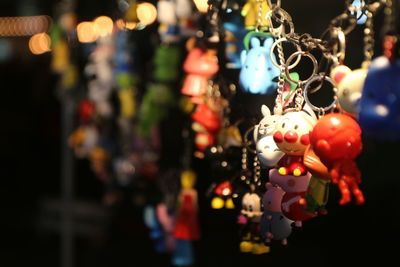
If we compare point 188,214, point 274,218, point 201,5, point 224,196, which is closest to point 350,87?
point 274,218

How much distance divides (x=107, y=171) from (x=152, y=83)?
330 mm

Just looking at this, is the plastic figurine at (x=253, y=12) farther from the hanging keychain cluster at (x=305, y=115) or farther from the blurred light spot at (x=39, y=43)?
the blurred light spot at (x=39, y=43)

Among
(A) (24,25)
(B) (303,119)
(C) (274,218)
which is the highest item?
(A) (24,25)

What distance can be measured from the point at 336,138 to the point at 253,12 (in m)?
0.30

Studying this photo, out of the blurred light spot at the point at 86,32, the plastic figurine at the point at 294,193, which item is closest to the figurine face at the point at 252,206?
the plastic figurine at the point at 294,193

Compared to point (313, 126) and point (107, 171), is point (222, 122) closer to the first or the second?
point (313, 126)

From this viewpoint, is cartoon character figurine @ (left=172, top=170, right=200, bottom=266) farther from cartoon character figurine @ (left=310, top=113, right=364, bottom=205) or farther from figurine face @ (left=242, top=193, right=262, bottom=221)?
cartoon character figurine @ (left=310, top=113, right=364, bottom=205)

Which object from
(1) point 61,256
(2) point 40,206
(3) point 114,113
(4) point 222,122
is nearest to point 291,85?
(4) point 222,122

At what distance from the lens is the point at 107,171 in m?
1.75

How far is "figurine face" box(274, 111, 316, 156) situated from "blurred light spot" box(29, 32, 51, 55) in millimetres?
1414

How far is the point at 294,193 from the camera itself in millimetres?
850

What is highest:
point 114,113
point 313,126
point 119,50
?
point 119,50

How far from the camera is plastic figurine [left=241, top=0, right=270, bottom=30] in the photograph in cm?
94

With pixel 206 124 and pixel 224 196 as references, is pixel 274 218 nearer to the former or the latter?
pixel 224 196
